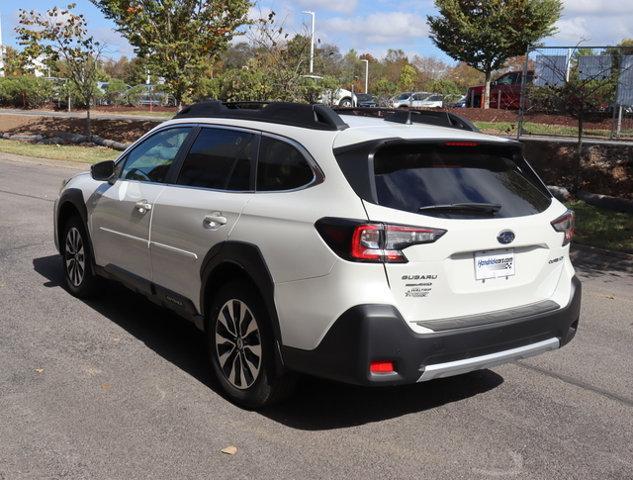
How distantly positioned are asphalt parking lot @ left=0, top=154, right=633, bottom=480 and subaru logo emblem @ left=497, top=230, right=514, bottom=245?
1086 mm

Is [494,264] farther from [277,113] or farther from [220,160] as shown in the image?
[220,160]

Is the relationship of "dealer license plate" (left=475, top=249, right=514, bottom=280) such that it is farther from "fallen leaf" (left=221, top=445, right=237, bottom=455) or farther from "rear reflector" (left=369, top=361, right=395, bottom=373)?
"fallen leaf" (left=221, top=445, right=237, bottom=455)

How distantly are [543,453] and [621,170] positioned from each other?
10842mm

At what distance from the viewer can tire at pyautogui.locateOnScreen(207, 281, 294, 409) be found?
4.15 meters

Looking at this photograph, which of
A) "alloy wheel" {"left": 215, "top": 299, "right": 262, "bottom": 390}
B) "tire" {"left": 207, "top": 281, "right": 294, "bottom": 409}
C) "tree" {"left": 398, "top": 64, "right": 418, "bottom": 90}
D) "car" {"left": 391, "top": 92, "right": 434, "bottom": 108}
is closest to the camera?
"tire" {"left": 207, "top": 281, "right": 294, "bottom": 409}

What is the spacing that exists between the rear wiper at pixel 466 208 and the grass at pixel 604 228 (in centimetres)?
625

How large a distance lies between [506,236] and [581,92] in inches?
403

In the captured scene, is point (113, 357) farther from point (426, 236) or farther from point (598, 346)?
point (598, 346)

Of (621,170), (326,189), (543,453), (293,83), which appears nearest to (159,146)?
(326,189)

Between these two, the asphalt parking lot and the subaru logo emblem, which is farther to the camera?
the subaru logo emblem

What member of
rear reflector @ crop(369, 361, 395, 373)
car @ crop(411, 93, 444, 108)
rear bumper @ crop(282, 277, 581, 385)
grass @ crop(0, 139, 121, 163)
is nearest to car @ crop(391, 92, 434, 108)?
car @ crop(411, 93, 444, 108)

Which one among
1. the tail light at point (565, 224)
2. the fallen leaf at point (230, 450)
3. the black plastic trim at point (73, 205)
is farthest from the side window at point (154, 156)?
the tail light at point (565, 224)

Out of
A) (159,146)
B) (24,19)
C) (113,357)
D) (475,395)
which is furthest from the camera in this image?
(24,19)

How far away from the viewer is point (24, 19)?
2309cm
